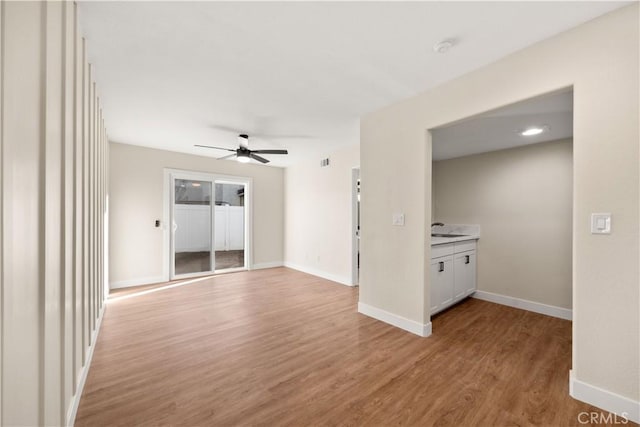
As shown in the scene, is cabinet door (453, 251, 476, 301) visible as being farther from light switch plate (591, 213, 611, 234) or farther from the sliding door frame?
the sliding door frame

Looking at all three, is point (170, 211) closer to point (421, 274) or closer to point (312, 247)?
point (312, 247)

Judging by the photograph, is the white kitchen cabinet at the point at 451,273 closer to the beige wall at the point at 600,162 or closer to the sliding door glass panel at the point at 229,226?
the beige wall at the point at 600,162

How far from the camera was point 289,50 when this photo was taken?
1976 mm

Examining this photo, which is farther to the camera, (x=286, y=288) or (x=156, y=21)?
(x=286, y=288)

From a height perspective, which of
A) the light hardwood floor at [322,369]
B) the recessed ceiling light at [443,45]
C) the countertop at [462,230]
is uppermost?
the recessed ceiling light at [443,45]

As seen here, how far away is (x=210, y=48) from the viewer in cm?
194

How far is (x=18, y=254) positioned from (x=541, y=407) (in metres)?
2.85

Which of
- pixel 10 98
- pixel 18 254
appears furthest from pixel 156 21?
pixel 18 254

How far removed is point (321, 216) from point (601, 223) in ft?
13.4

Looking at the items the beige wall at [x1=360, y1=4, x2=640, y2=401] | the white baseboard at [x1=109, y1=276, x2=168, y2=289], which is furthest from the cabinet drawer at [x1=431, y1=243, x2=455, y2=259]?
the white baseboard at [x1=109, y1=276, x2=168, y2=289]

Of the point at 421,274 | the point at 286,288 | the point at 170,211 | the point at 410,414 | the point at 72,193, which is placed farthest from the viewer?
the point at 170,211

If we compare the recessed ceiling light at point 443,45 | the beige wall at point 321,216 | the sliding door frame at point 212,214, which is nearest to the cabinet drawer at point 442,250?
the beige wall at point 321,216

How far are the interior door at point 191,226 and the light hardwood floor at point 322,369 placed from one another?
1821 mm

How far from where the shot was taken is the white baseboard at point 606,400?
1545 millimetres
